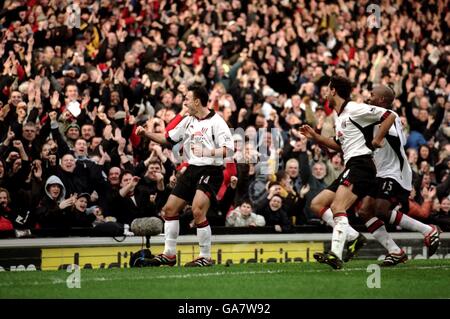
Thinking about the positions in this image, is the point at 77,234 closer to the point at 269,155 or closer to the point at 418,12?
the point at 269,155

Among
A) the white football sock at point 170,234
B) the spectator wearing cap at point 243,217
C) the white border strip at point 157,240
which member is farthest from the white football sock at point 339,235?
the spectator wearing cap at point 243,217

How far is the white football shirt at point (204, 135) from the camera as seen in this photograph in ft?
42.5

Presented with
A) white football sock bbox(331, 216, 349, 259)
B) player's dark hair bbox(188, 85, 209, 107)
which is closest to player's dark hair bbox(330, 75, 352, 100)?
white football sock bbox(331, 216, 349, 259)

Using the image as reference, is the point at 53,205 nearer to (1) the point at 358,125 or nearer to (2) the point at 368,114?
(1) the point at 358,125

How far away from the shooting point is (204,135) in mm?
13008

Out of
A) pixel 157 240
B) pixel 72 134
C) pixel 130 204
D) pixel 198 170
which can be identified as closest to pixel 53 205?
pixel 130 204

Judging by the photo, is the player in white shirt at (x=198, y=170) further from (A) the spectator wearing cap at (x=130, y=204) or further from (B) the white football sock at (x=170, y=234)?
(A) the spectator wearing cap at (x=130, y=204)

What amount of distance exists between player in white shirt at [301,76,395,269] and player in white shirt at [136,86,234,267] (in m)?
1.50

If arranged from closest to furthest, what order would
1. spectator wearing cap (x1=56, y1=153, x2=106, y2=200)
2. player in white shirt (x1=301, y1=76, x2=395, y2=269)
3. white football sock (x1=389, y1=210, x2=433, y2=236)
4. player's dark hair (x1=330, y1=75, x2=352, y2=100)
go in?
player in white shirt (x1=301, y1=76, x2=395, y2=269)
player's dark hair (x1=330, y1=75, x2=352, y2=100)
white football sock (x1=389, y1=210, x2=433, y2=236)
spectator wearing cap (x1=56, y1=153, x2=106, y2=200)

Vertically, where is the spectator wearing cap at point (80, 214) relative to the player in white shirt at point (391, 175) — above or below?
below

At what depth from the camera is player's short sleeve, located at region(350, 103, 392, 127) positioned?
476 inches

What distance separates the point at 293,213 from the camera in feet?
57.9

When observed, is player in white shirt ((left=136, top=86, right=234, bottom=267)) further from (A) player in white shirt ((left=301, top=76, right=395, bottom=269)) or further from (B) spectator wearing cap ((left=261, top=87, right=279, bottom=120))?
(B) spectator wearing cap ((left=261, top=87, right=279, bottom=120))

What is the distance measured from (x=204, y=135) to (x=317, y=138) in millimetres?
1848
